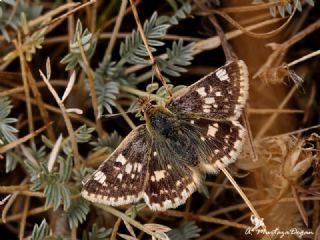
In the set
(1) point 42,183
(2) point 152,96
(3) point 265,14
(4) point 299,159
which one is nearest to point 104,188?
(1) point 42,183

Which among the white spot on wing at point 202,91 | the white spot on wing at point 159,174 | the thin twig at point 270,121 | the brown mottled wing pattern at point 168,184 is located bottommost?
the thin twig at point 270,121

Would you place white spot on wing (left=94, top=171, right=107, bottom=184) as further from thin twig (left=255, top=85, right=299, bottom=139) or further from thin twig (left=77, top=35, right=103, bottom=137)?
thin twig (left=255, top=85, right=299, bottom=139)

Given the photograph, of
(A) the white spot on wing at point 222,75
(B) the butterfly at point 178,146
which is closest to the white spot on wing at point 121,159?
(B) the butterfly at point 178,146

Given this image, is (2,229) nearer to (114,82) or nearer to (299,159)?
(114,82)

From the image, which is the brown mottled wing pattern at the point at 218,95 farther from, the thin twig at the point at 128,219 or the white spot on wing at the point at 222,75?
the thin twig at the point at 128,219

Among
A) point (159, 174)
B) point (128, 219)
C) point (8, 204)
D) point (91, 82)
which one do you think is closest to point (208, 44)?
point (91, 82)

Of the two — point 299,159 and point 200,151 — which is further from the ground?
point 200,151

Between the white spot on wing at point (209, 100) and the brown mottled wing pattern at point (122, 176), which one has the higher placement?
the white spot on wing at point (209, 100)
